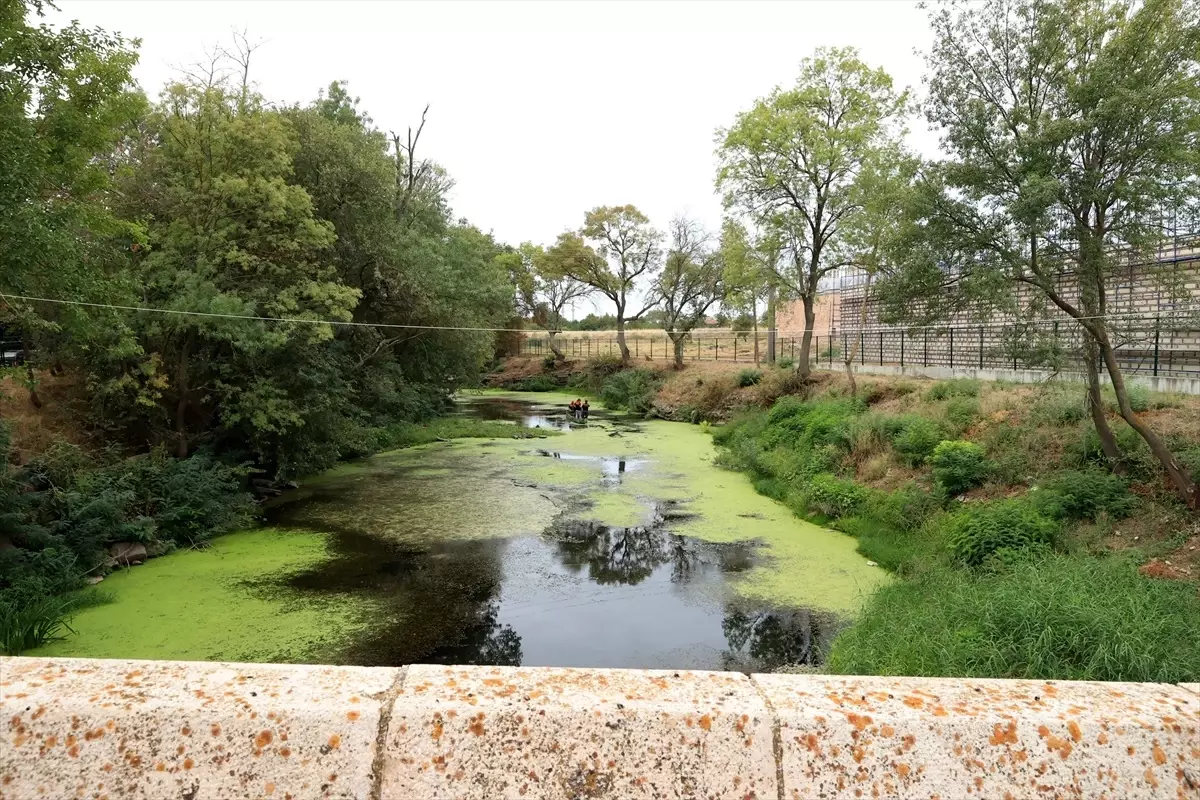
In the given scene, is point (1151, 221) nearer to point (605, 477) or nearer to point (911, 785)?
point (911, 785)

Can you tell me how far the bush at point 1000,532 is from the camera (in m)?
8.23

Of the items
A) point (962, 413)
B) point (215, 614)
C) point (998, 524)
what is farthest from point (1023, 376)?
point (215, 614)

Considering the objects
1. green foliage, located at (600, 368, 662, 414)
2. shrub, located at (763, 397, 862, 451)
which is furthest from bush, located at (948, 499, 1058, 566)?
green foliage, located at (600, 368, 662, 414)

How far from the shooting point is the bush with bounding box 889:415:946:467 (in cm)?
1194

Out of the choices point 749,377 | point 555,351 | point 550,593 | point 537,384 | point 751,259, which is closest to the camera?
point 550,593

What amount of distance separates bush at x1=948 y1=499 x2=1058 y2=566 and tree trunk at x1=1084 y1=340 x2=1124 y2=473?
48.7 inches

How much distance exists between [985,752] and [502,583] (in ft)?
26.6

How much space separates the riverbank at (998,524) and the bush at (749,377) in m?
6.41

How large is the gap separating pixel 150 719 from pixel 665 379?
101 feet

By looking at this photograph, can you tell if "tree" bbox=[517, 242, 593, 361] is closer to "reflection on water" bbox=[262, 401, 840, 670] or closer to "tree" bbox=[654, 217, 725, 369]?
"tree" bbox=[654, 217, 725, 369]

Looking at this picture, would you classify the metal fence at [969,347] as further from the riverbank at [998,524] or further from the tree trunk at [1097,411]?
the riverbank at [998,524]

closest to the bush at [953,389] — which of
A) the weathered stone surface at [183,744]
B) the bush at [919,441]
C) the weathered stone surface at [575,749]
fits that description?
the bush at [919,441]

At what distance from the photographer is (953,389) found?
1399 centimetres

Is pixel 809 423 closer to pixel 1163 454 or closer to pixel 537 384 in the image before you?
pixel 1163 454
